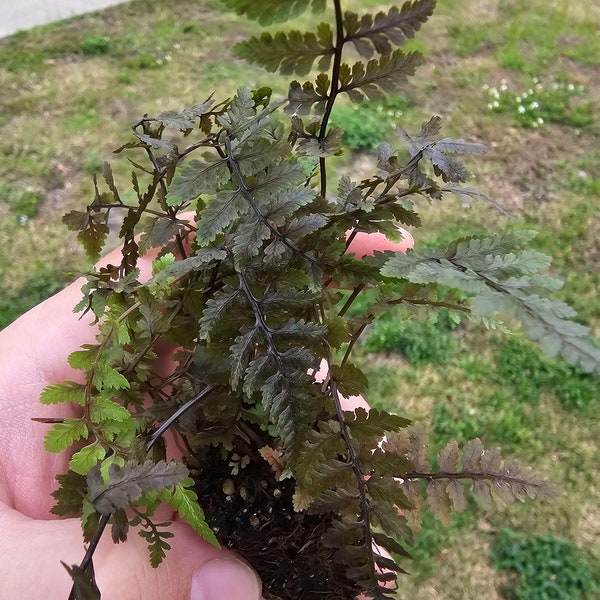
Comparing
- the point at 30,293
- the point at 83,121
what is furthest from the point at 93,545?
the point at 83,121

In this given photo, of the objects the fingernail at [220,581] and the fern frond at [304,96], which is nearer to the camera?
the fern frond at [304,96]

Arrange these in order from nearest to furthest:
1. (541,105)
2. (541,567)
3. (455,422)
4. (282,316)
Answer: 1. (282,316)
2. (541,567)
3. (455,422)
4. (541,105)

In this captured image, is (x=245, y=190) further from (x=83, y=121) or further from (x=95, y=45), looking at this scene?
(x=95, y=45)

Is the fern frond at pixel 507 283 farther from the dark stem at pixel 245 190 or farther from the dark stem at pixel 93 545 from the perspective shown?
the dark stem at pixel 93 545

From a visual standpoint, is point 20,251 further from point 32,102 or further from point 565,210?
point 565,210

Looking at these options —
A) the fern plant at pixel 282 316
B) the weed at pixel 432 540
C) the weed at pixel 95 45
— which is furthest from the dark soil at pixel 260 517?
the weed at pixel 95 45

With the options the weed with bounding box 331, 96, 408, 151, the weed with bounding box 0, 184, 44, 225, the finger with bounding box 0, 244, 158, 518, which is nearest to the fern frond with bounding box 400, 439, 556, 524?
the finger with bounding box 0, 244, 158, 518

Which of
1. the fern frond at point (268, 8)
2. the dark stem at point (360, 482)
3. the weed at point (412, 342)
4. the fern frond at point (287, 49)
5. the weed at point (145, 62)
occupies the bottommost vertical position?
the weed at point (412, 342)
